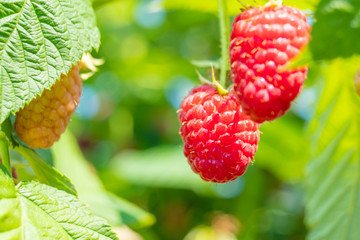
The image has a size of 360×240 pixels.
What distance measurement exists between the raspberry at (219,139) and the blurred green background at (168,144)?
5.41 feet

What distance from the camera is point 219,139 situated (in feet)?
4.97

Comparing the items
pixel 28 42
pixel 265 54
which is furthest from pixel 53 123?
pixel 265 54

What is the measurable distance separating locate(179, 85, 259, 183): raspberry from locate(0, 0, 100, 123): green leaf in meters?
0.37

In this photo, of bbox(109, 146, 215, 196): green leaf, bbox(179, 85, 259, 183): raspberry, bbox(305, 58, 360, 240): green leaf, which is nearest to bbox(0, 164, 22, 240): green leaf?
bbox(179, 85, 259, 183): raspberry

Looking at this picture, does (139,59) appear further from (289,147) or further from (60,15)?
(60,15)

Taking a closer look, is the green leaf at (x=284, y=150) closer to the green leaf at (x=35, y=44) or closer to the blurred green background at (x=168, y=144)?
the blurred green background at (x=168, y=144)

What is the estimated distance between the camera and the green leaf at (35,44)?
132cm

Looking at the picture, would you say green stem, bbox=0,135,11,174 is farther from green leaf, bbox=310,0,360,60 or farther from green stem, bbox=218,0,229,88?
green leaf, bbox=310,0,360,60

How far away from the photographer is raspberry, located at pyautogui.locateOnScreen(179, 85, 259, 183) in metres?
1.50

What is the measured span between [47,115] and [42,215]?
0.28 metres

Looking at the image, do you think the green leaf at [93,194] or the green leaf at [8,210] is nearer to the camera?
the green leaf at [8,210]

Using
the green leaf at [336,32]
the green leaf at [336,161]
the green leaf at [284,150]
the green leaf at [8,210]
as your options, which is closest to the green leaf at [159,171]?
the green leaf at [284,150]

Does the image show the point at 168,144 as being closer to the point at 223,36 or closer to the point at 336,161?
the point at 336,161

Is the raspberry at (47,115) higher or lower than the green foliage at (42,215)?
higher
